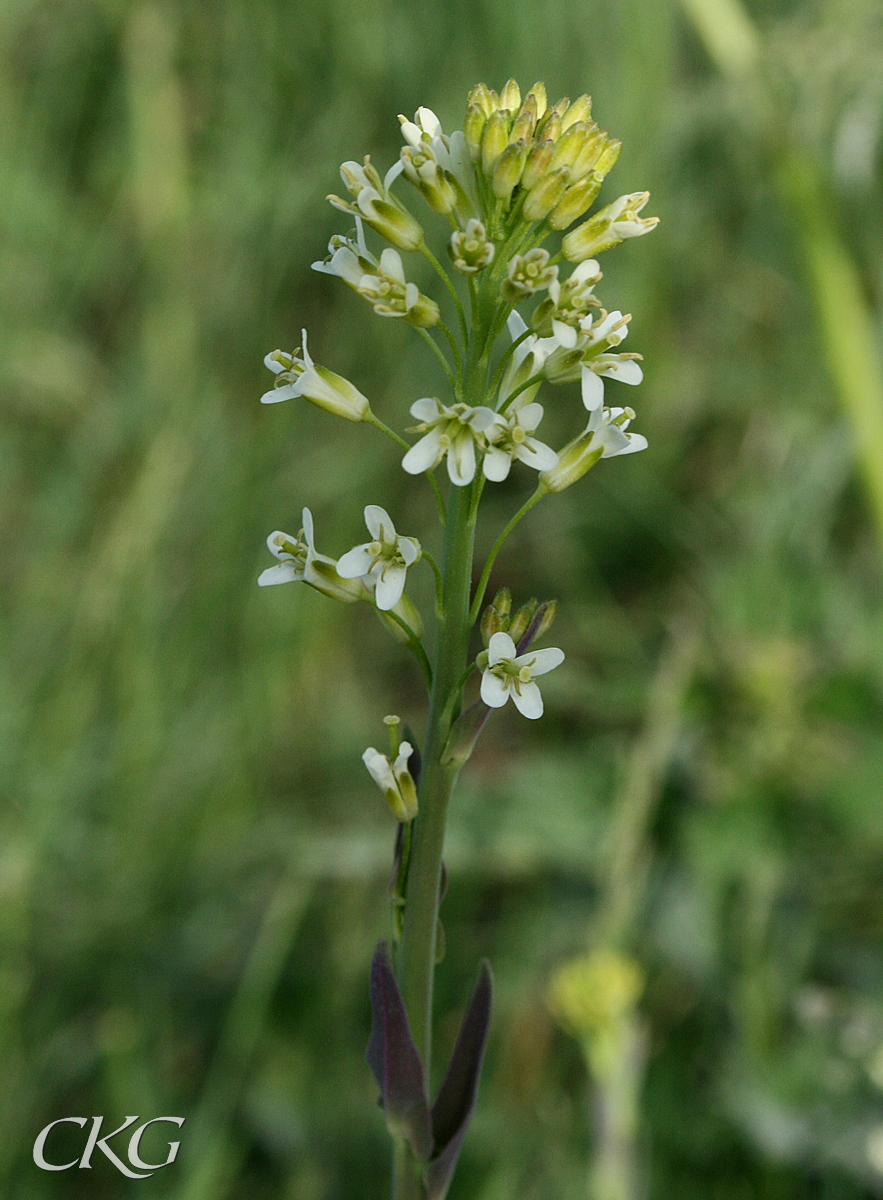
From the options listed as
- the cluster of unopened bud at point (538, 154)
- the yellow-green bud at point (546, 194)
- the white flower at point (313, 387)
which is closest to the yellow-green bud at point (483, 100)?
the cluster of unopened bud at point (538, 154)

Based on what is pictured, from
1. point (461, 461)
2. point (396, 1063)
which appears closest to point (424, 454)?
point (461, 461)

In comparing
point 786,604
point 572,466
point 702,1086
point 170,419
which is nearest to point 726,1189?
point 702,1086

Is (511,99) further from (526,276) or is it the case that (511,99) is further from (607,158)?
(526,276)

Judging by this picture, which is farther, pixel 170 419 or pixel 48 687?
pixel 170 419

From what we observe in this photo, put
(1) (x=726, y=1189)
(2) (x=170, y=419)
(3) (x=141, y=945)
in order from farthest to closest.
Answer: (2) (x=170, y=419) < (3) (x=141, y=945) < (1) (x=726, y=1189)

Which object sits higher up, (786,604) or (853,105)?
(853,105)

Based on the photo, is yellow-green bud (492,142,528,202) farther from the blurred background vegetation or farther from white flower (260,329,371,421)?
the blurred background vegetation

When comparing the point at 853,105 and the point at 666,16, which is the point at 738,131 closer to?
the point at 666,16

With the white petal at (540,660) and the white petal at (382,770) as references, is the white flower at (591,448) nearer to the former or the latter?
the white petal at (540,660)
